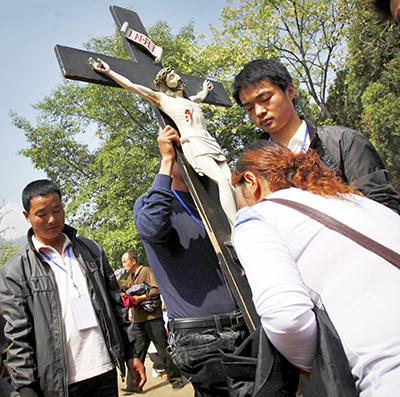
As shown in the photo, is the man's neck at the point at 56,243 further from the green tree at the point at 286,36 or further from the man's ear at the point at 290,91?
the green tree at the point at 286,36

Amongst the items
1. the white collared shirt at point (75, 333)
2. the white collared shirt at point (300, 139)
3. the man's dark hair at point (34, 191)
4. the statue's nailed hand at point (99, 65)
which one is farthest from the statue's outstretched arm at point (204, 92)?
the white collared shirt at point (75, 333)

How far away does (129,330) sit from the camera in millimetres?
2320

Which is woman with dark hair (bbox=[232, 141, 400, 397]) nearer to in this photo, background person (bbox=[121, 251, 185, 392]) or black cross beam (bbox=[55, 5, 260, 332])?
black cross beam (bbox=[55, 5, 260, 332])

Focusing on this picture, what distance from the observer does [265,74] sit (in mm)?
2289

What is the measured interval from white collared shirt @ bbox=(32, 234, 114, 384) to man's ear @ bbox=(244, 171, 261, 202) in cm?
133

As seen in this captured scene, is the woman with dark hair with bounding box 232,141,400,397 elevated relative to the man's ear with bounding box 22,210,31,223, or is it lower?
lower

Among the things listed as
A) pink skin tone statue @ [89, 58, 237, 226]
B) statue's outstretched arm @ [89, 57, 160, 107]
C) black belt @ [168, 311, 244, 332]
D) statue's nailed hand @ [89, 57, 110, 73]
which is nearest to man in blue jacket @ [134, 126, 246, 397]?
black belt @ [168, 311, 244, 332]

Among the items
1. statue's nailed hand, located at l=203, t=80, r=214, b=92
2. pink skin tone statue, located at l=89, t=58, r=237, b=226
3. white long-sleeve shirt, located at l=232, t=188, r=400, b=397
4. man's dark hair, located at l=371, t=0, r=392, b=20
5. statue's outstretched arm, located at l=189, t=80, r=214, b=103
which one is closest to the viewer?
white long-sleeve shirt, located at l=232, t=188, r=400, b=397

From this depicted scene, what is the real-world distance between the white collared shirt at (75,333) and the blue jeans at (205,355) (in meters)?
0.43

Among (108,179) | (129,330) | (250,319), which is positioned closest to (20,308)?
(129,330)

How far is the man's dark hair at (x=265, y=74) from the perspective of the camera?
229 cm

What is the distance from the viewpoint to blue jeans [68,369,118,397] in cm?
195

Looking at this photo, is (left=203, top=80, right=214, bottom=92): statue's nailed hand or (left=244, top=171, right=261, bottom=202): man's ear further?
(left=203, top=80, right=214, bottom=92): statue's nailed hand

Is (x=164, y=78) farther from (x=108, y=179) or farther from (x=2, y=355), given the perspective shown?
(x=108, y=179)
